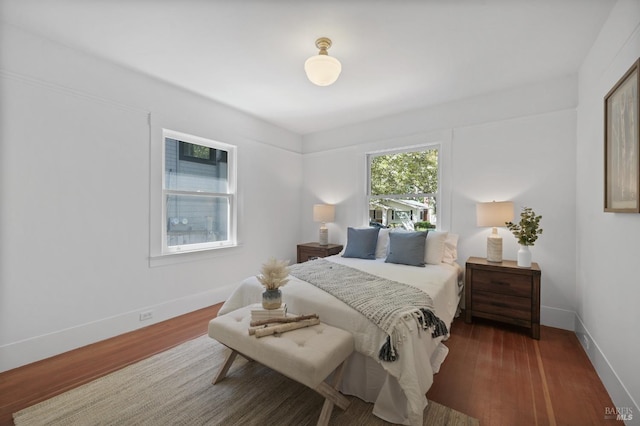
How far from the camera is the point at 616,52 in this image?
6.03ft

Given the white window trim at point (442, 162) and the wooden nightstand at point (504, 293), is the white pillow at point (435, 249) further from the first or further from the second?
the white window trim at point (442, 162)

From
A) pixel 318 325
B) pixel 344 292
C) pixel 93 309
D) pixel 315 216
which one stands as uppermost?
pixel 315 216

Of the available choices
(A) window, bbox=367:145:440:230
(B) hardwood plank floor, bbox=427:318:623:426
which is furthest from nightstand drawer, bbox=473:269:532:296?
(A) window, bbox=367:145:440:230

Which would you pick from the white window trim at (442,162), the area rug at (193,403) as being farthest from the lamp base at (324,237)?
the area rug at (193,403)

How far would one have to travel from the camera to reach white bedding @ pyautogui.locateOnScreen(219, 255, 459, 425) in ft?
5.00

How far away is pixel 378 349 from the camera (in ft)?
5.34

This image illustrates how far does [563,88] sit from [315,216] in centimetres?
338

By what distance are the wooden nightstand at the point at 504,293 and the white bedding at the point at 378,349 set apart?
0.68 metres

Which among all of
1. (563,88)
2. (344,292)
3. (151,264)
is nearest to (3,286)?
(151,264)

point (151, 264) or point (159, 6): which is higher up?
point (159, 6)

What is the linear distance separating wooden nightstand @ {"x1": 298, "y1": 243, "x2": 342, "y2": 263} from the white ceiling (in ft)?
7.36

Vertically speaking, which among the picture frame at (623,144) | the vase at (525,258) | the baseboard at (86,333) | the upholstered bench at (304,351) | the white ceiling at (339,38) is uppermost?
the white ceiling at (339,38)

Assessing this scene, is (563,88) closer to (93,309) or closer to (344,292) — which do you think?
(344,292)

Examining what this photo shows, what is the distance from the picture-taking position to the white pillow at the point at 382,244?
138 inches
